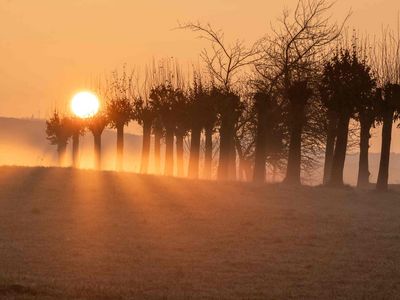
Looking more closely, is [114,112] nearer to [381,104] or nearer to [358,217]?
[381,104]

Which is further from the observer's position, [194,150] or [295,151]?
[194,150]

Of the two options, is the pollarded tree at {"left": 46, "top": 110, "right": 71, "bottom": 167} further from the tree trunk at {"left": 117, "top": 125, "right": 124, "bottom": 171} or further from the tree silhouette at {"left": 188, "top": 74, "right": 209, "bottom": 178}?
the tree silhouette at {"left": 188, "top": 74, "right": 209, "bottom": 178}

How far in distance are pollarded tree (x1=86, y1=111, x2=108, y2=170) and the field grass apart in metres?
28.1

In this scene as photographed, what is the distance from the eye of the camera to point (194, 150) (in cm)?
5916

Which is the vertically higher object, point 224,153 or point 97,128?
A: point 97,128

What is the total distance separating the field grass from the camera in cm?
1853

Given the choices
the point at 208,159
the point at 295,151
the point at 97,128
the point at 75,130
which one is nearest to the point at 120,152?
the point at 97,128

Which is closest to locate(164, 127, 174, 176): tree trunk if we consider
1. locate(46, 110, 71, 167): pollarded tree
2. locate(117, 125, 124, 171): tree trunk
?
Result: locate(117, 125, 124, 171): tree trunk

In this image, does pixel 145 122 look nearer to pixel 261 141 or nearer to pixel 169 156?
pixel 169 156

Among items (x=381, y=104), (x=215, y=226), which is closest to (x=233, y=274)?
(x=215, y=226)

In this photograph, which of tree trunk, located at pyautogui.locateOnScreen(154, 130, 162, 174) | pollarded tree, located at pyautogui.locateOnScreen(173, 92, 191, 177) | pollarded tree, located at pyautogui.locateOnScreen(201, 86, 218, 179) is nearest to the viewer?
pollarded tree, located at pyautogui.locateOnScreen(201, 86, 218, 179)

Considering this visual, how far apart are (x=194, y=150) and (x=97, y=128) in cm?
1960

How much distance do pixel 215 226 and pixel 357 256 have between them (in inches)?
296

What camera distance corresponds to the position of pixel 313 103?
188ft
